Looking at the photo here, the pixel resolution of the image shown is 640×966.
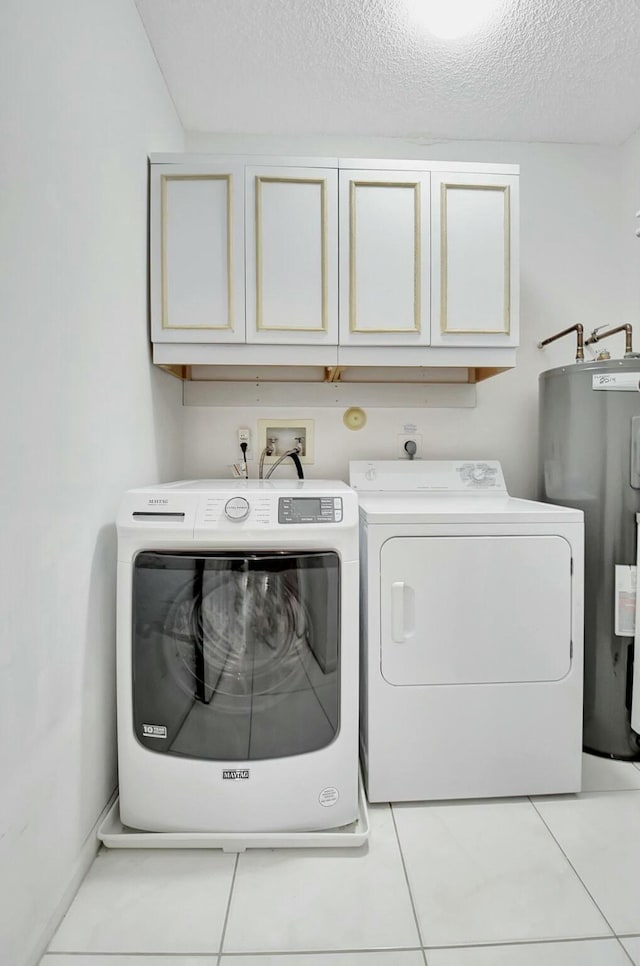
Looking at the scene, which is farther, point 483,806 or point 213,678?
point 483,806

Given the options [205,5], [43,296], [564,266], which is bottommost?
[43,296]

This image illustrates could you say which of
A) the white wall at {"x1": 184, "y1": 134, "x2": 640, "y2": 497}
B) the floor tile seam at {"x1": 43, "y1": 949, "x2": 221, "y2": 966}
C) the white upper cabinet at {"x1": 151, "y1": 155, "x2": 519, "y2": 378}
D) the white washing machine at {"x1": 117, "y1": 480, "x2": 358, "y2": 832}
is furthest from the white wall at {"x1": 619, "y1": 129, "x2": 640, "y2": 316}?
the floor tile seam at {"x1": 43, "y1": 949, "x2": 221, "y2": 966}

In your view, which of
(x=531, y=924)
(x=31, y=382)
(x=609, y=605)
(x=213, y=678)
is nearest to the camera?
(x=31, y=382)

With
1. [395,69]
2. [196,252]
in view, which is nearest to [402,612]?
[196,252]

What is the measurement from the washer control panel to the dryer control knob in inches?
3.6

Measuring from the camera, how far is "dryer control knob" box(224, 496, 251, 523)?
130 cm

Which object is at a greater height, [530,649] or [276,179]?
[276,179]

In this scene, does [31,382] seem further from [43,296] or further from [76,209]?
[76,209]

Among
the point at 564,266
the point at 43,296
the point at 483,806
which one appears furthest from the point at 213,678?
the point at 564,266

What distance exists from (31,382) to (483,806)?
1661mm

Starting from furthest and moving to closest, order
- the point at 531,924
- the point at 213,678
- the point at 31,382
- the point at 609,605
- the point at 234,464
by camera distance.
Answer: the point at 234,464 → the point at 609,605 → the point at 213,678 → the point at 531,924 → the point at 31,382

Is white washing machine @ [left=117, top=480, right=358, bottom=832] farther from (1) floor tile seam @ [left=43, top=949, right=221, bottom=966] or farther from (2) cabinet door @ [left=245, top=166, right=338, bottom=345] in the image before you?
(2) cabinet door @ [left=245, top=166, right=338, bottom=345]

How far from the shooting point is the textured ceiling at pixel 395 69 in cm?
158

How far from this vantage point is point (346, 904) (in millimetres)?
1150
